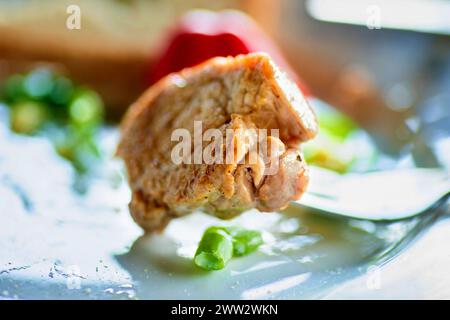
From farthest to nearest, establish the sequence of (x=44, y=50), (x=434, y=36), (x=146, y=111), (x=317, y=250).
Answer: (x=434, y=36) < (x=44, y=50) < (x=146, y=111) < (x=317, y=250)

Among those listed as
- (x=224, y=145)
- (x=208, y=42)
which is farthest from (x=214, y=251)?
(x=208, y=42)

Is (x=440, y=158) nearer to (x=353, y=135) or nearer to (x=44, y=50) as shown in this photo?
(x=353, y=135)

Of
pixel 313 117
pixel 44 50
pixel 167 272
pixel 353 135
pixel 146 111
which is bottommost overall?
pixel 167 272

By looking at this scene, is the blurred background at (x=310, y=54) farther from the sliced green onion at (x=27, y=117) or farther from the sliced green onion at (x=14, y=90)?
the sliced green onion at (x=27, y=117)

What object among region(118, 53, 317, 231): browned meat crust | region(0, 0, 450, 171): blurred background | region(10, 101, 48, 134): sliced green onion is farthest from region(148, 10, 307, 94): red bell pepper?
region(118, 53, 317, 231): browned meat crust

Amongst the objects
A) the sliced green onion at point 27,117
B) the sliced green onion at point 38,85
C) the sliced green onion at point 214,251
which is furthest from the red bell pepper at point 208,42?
the sliced green onion at point 214,251

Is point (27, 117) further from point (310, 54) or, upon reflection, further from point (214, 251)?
point (310, 54)

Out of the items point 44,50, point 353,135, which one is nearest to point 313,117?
point 353,135
